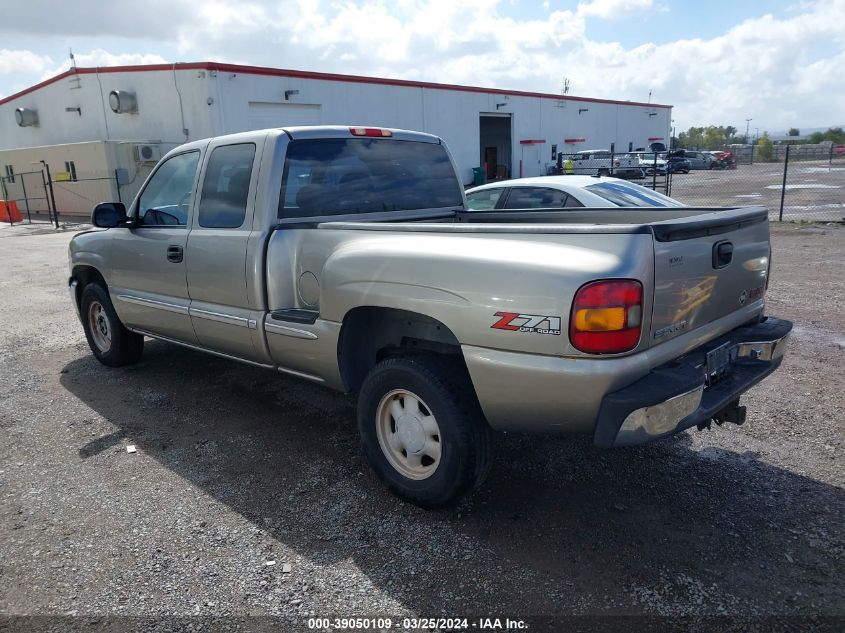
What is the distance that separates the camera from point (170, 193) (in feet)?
16.4

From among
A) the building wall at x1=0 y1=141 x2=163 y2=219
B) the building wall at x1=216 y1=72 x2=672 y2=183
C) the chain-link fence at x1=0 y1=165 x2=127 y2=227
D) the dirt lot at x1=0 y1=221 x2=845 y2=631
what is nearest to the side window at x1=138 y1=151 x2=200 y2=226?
the dirt lot at x1=0 y1=221 x2=845 y2=631

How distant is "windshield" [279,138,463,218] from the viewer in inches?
163

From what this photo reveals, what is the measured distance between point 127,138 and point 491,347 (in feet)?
89.9

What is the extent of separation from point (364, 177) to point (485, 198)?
4556mm

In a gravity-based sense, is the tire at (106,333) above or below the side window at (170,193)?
below

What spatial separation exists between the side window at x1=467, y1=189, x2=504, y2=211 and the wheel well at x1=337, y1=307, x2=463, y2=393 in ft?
16.9

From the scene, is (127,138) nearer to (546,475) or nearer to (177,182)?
(177,182)

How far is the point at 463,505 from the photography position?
3488 mm

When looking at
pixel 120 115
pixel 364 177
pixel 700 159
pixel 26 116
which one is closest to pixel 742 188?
pixel 700 159

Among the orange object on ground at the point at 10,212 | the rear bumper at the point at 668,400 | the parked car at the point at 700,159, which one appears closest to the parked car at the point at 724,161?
the parked car at the point at 700,159

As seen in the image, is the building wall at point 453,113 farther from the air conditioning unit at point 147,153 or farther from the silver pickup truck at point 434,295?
the silver pickup truck at point 434,295

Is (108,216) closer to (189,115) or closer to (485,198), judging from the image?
(485,198)

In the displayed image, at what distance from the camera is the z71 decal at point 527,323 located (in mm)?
2700

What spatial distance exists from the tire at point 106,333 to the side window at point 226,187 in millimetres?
1836
